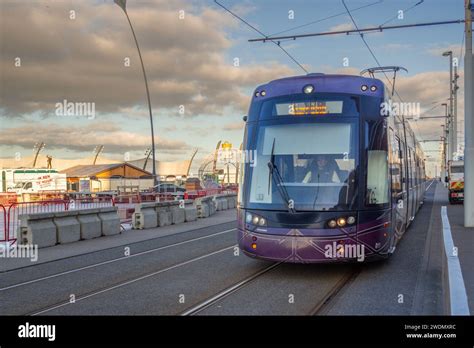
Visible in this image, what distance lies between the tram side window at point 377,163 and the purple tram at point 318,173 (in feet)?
0.06

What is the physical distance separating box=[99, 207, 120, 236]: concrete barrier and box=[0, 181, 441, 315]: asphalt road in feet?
14.0

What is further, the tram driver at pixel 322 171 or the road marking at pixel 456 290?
the tram driver at pixel 322 171

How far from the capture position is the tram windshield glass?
8.77m

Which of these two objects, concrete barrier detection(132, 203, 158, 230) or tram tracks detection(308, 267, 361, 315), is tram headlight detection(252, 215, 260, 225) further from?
concrete barrier detection(132, 203, 158, 230)

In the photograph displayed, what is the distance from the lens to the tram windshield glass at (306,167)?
8773mm

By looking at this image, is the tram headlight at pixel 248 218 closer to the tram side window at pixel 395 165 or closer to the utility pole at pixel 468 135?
the tram side window at pixel 395 165

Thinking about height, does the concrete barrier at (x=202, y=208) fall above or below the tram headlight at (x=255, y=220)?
below

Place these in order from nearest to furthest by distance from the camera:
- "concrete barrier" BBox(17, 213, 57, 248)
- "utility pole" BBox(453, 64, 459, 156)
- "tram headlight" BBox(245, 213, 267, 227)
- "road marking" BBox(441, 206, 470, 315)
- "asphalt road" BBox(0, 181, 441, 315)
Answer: "road marking" BBox(441, 206, 470, 315), "asphalt road" BBox(0, 181, 441, 315), "tram headlight" BBox(245, 213, 267, 227), "concrete barrier" BBox(17, 213, 57, 248), "utility pole" BBox(453, 64, 459, 156)

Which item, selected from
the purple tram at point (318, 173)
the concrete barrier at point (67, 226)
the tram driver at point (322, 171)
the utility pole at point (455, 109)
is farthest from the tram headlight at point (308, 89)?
the utility pole at point (455, 109)

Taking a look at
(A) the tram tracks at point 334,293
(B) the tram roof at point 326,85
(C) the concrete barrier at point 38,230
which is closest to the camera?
(A) the tram tracks at point 334,293

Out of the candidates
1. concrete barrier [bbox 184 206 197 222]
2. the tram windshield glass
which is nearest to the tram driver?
the tram windshield glass
